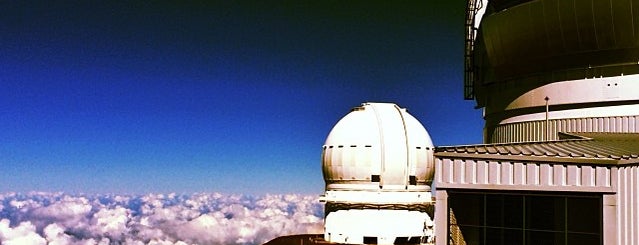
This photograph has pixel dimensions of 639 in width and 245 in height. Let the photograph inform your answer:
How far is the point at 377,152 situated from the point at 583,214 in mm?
11479

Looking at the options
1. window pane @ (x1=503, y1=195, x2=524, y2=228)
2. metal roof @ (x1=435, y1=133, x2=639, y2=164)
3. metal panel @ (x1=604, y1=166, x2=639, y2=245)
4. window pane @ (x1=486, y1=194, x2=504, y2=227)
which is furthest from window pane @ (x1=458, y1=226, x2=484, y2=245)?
metal panel @ (x1=604, y1=166, x2=639, y2=245)

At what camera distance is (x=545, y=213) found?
531 inches

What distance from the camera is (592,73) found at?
19359mm

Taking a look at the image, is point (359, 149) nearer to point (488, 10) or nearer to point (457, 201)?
point (488, 10)

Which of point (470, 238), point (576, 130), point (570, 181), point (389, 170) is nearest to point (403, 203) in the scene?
point (389, 170)

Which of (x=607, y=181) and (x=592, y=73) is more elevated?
(x=592, y=73)

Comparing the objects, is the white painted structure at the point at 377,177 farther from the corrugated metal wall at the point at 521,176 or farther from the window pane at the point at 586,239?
the window pane at the point at 586,239

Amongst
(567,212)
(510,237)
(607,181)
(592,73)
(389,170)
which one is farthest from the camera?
(389,170)

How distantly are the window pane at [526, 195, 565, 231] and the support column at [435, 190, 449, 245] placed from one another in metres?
1.71

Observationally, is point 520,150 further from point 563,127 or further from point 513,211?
→ point 563,127

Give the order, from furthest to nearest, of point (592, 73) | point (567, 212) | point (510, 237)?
1. point (592, 73)
2. point (510, 237)
3. point (567, 212)

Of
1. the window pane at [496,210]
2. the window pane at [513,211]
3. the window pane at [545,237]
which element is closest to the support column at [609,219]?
the window pane at [545,237]

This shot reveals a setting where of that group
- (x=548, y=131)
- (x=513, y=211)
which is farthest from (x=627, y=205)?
(x=548, y=131)

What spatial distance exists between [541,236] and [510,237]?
72 centimetres
